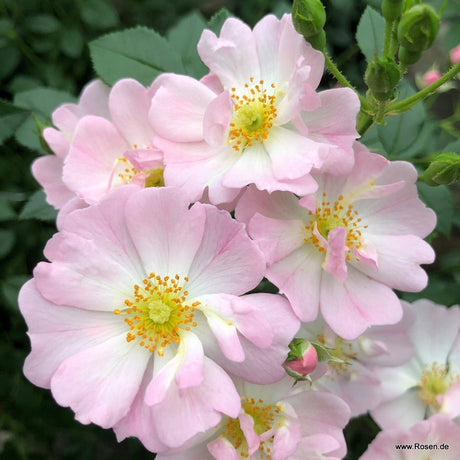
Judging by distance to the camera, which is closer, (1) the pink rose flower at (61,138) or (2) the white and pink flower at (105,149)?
(2) the white and pink flower at (105,149)

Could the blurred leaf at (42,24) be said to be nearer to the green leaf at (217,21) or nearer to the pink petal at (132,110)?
the green leaf at (217,21)

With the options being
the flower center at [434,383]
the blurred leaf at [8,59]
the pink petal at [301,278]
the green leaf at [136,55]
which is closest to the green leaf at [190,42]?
the green leaf at [136,55]

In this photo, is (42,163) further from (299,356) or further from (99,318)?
(299,356)

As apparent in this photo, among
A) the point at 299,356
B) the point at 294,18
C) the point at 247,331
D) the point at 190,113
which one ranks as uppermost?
the point at 294,18

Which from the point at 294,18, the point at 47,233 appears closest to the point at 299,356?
the point at 294,18

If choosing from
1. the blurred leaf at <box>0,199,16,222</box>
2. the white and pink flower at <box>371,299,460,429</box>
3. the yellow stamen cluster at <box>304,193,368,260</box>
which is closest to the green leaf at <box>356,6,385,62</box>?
the yellow stamen cluster at <box>304,193,368,260</box>

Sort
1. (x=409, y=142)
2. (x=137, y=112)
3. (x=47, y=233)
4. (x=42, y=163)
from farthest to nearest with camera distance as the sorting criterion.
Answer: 1. (x=47, y=233)
2. (x=409, y=142)
3. (x=42, y=163)
4. (x=137, y=112)

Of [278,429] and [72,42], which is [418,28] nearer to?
[278,429]
